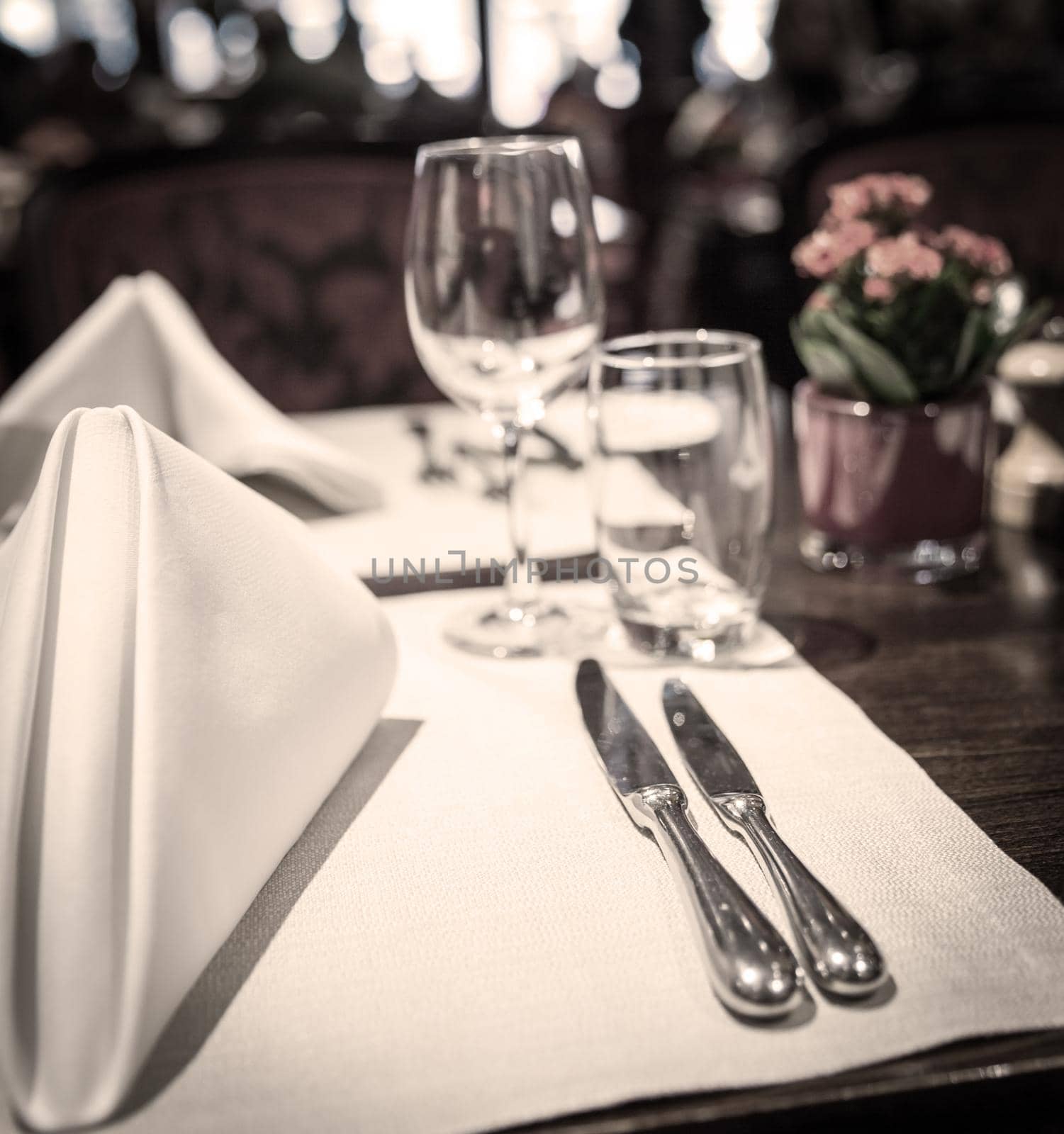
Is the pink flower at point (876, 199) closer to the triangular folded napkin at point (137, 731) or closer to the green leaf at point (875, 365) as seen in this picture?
the green leaf at point (875, 365)

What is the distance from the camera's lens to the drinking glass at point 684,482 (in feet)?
1.80

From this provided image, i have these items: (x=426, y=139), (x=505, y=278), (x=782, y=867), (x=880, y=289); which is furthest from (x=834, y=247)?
(x=426, y=139)

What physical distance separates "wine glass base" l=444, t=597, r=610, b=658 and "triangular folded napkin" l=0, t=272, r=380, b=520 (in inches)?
7.3

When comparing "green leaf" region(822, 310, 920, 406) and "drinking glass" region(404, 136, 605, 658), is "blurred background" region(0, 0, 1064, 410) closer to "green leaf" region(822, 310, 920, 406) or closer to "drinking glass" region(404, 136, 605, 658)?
"green leaf" region(822, 310, 920, 406)

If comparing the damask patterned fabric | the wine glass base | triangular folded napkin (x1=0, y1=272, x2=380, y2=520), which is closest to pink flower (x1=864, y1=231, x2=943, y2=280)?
the wine glass base

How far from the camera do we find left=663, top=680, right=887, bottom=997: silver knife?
34 cm

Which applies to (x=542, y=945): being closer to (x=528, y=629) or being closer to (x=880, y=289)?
(x=528, y=629)

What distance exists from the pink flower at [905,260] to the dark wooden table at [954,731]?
0.59ft

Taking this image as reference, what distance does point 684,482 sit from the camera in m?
0.56

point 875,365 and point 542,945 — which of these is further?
point 875,365

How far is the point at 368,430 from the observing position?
3.47ft

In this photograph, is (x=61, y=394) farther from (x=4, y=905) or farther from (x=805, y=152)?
(x=805, y=152)

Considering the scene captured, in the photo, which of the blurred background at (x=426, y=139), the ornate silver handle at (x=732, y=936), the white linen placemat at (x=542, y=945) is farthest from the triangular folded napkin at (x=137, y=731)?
the blurred background at (x=426, y=139)

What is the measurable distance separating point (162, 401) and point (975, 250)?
1.80 ft
